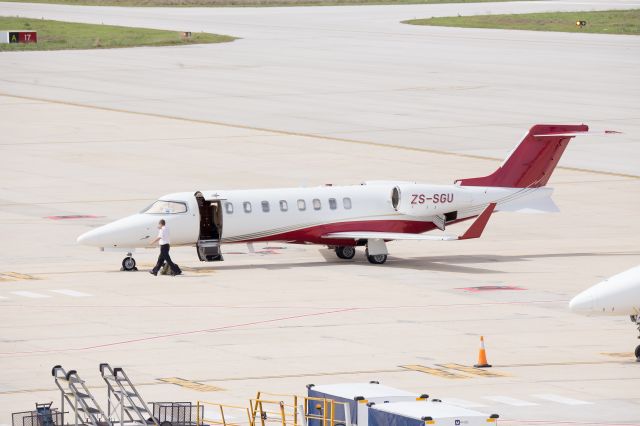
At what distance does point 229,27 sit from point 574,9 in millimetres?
40412

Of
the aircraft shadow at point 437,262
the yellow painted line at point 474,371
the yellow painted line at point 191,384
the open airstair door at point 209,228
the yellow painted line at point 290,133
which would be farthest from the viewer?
the yellow painted line at point 290,133

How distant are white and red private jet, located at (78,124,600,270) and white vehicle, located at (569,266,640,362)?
12.9 m

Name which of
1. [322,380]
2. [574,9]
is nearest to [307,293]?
[322,380]

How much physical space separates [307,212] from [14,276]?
9.03 metres

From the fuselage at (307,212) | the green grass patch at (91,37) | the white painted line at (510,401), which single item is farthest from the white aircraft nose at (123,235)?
the green grass patch at (91,37)

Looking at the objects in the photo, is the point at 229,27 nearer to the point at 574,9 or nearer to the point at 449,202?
the point at 574,9

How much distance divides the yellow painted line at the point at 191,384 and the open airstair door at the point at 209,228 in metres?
14.8

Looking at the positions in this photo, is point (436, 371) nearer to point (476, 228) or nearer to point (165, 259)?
point (165, 259)

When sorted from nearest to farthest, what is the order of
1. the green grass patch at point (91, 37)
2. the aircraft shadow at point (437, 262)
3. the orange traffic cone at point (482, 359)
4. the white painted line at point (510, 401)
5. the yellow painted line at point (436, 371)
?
the white painted line at point (510, 401)
the yellow painted line at point (436, 371)
the orange traffic cone at point (482, 359)
the aircraft shadow at point (437, 262)
the green grass patch at point (91, 37)

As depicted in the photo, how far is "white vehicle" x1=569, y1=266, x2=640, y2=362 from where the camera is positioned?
112ft

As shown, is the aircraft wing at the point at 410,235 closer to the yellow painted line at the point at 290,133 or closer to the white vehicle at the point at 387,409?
the yellow painted line at the point at 290,133

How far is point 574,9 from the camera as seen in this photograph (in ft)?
546

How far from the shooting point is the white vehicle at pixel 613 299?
112 ft

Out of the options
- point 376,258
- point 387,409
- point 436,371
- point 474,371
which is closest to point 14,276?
point 376,258
